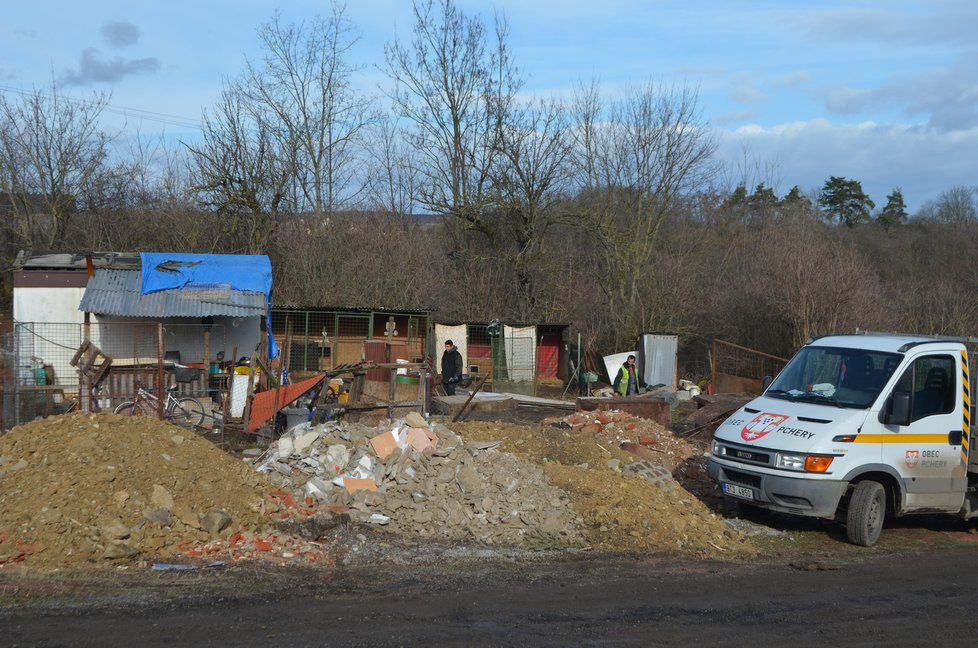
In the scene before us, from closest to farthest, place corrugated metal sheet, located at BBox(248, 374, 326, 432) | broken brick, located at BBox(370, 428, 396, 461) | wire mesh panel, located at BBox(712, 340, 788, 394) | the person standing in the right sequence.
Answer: broken brick, located at BBox(370, 428, 396, 461) → corrugated metal sheet, located at BBox(248, 374, 326, 432) → the person standing → wire mesh panel, located at BBox(712, 340, 788, 394)

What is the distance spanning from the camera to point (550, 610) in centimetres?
662

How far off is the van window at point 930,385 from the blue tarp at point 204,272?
15.8 meters

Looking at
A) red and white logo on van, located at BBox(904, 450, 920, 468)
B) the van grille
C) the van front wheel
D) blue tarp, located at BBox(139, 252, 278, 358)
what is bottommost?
the van front wheel

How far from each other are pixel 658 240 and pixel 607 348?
5.71 metres

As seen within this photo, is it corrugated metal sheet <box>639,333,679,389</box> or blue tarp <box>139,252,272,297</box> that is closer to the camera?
blue tarp <box>139,252,272,297</box>

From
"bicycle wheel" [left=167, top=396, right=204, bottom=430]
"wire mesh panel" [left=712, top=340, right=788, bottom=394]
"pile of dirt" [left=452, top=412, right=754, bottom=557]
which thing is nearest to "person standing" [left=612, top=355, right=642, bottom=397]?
"wire mesh panel" [left=712, top=340, right=788, bottom=394]

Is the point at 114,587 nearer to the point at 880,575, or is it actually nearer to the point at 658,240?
the point at 880,575

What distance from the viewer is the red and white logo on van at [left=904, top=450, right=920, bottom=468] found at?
9125mm

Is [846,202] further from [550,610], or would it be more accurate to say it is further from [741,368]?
[550,610]

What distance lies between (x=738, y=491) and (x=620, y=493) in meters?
1.38

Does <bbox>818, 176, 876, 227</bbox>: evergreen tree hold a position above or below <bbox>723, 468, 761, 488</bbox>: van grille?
above

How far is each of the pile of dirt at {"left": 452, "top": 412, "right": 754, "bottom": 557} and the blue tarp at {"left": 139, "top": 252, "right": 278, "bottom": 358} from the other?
9980 millimetres

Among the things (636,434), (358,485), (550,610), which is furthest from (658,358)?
(550,610)

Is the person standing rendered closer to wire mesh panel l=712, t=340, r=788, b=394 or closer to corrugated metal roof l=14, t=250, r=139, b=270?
wire mesh panel l=712, t=340, r=788, b=394
